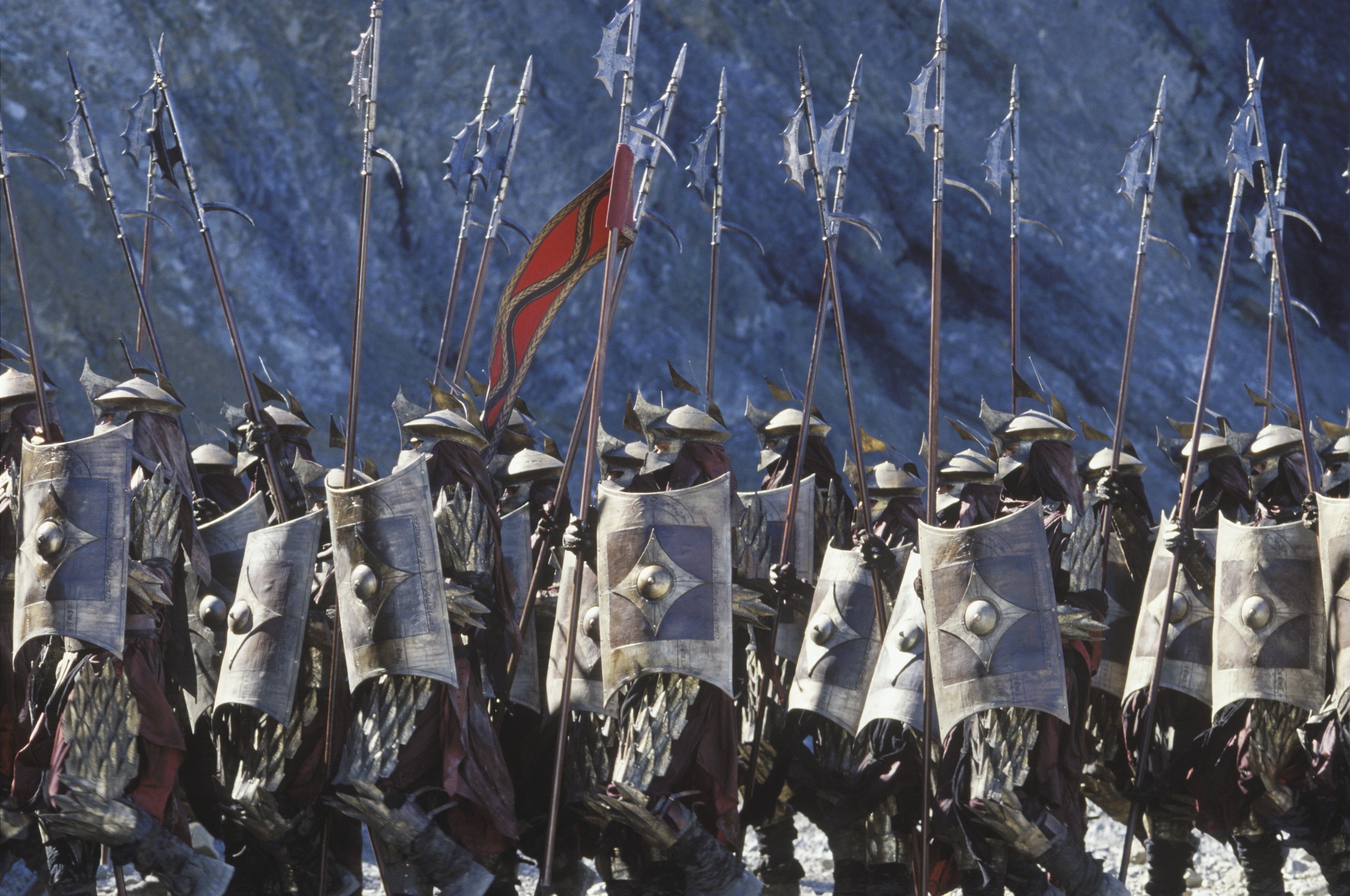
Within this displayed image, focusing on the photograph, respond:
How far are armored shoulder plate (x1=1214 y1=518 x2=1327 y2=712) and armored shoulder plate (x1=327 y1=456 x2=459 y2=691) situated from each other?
2.94 meters

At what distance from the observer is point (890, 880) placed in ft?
21.8

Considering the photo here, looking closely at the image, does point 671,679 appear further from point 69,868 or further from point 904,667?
point 69,868

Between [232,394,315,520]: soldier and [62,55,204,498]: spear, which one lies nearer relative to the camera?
[232,394,315,520]: soldier

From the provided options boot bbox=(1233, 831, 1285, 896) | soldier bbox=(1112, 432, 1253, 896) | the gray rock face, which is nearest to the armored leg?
soldier bbox=(1112, 432, 1253, 896)

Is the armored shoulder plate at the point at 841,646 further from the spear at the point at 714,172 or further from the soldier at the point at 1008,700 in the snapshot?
the spear at the point at 714,172

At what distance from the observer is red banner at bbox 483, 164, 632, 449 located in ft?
23.0

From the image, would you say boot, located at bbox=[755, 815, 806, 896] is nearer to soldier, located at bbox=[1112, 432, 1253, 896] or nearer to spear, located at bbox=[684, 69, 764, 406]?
soldier, located at bbox=[1112, 432, 1253, 896]

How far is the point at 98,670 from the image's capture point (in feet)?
18.7

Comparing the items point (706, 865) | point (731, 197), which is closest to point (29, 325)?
point (706, 865)

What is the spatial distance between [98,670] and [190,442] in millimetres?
8151

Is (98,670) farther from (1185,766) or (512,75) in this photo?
(512,75)

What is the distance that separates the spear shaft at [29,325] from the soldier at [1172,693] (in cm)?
429

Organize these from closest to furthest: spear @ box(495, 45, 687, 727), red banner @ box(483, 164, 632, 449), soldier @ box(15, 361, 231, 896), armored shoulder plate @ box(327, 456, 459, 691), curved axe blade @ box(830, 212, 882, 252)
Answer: soldier @ box(15, 361, 231, 896) < armored shoulder plate @ box(327, 456, 459, 691) < spear @ box(495, 45, 687, 727) < curved axe blade @ box(830, 212, 882, 252) < red banner @ box(483, 164, 632, 449)

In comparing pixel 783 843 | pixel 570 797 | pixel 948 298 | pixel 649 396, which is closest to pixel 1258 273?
pixel 948 298
